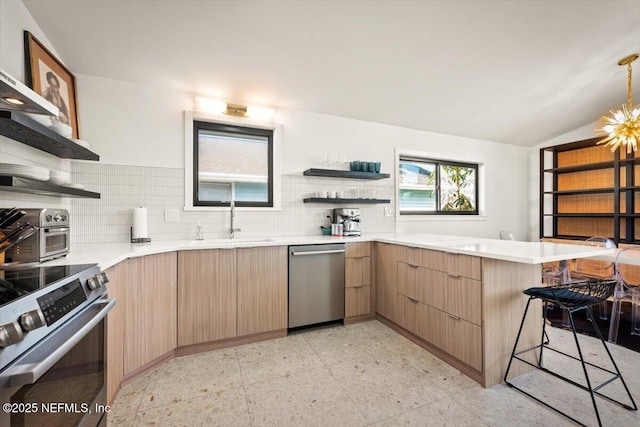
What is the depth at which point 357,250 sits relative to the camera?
282 cm

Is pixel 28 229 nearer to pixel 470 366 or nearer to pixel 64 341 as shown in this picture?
pixel 64 341

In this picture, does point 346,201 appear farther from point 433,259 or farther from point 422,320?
point 422,320

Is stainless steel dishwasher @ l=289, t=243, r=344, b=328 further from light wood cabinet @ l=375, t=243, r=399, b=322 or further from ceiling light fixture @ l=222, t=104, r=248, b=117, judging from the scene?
ceiling light fixture @ l=222, t=104, r=248, b=117

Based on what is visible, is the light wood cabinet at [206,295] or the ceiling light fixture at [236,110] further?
the ceiling light fixture at [236,110]

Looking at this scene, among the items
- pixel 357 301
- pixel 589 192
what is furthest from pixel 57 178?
pixel 589 192

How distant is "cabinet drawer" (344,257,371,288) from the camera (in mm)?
2760

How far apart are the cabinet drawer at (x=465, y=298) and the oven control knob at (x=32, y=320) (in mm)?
2134

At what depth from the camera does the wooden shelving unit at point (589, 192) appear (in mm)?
3670

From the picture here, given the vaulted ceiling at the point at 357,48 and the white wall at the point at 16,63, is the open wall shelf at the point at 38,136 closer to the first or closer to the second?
the white wall at the point at 16,63

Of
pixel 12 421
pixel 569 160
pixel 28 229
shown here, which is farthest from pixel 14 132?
pixel 569 160

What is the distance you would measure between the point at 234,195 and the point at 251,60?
4.28 feet

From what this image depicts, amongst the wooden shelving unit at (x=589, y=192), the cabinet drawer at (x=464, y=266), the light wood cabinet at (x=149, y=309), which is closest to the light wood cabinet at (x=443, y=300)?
the cabinet drawer at (x=464, y=266)

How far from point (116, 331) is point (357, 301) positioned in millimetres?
2006

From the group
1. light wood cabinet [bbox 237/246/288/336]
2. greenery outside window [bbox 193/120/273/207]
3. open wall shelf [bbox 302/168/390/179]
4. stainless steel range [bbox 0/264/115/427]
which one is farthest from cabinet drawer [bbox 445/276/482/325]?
stainless steel range [bbox 0/264/115/427]
